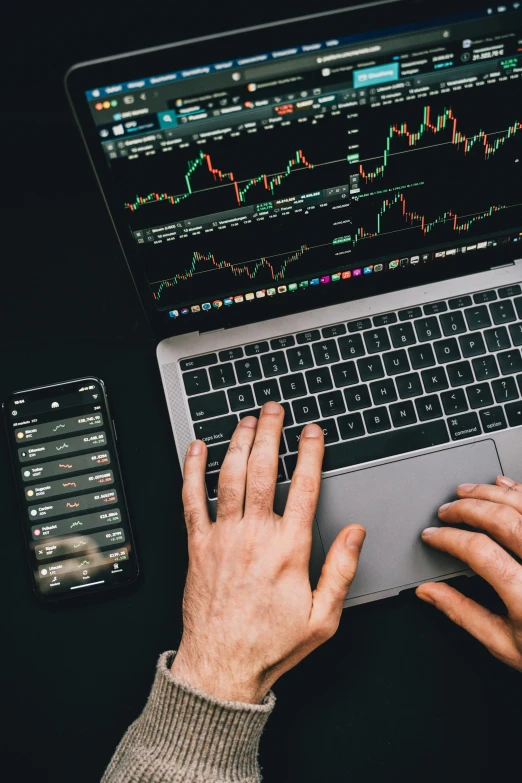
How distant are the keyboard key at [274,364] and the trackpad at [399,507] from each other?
0.18 metres

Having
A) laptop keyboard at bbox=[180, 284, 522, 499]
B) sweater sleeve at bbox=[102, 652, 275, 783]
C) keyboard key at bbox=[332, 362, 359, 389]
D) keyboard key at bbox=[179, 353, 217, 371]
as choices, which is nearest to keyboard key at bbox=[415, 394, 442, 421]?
laptop keyboard at bbox=[180, 284, 522, 499]

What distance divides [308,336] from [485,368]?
28cm

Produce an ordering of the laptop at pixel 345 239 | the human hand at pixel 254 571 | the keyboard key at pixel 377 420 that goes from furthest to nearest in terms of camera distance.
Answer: the keyboard key at pixel 377 420 < the human hand at pixel 254 571 < the laptop at pixel 345 239

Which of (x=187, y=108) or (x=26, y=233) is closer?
(x=187, y=108)

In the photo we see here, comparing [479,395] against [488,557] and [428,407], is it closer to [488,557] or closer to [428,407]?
[428,407]

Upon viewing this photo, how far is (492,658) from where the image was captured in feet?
2.89

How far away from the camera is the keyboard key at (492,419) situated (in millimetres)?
904

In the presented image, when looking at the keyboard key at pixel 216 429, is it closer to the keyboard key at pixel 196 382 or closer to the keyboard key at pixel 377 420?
the keyboard key at pixel 196 382

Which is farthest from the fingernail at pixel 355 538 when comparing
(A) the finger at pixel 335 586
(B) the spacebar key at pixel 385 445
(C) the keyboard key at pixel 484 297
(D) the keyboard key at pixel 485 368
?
(C) the keyboard key at pixel 484 297

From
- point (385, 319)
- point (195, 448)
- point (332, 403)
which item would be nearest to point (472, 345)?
point (385, 319)

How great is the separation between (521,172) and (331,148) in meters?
0.29

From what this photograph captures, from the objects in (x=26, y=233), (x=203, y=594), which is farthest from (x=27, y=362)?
(x=203, y=594)

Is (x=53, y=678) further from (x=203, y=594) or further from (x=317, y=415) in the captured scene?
(x=317, y=415)

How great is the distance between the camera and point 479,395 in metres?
0.91
